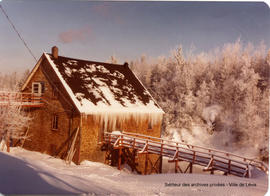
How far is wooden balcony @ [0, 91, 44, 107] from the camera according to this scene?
53.2 feet

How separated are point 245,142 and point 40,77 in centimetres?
1566

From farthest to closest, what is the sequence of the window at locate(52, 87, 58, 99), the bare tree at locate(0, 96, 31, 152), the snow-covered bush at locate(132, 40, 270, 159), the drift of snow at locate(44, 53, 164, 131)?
the window at locate(52, 87, 58, 99)
the bare tree at locate(0, 96, 31, 152)
the drift of snow at locate(44, 53, 164, 131)
the snow-covered bush at locate(132, 40, 270, 159)

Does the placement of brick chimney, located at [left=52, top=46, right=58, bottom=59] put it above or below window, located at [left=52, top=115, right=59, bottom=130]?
above

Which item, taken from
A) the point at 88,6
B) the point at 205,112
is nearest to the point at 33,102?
the point at 88,6

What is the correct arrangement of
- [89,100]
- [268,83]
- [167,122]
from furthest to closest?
[167,122] → [89,100] → [268,83]

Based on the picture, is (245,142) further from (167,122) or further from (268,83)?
(167,122)

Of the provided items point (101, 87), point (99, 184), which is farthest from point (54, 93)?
point (99, 184)

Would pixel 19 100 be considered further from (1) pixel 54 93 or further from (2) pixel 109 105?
(2) pixel 109 105

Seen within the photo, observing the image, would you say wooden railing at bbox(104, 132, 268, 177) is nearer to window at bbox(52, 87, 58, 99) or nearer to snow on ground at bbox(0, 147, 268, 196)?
snow on ground at bbox(0, 147, 268, 196)

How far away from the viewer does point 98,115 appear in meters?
16.3

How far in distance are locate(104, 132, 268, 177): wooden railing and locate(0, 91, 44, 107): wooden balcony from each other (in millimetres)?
6135

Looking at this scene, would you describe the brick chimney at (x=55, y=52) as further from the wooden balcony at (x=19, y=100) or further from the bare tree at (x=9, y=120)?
the bare tree at (x=9, y=120)

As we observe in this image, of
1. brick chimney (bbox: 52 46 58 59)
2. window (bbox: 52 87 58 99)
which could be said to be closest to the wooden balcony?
window (bbox: 52 87 58 99)

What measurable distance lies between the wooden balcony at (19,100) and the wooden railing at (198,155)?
6.13m
